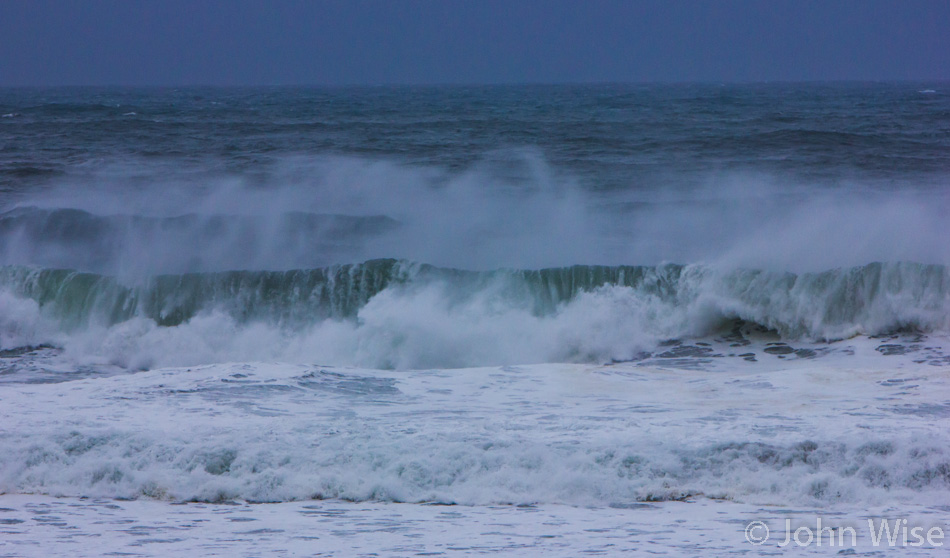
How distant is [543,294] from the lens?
10.9 metres

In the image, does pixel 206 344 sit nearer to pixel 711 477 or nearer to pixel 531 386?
pixel 531 386

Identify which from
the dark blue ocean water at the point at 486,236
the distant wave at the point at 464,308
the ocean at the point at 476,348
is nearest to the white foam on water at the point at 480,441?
the ocean at the point at 476,348

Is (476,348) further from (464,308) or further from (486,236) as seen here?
(486,236)

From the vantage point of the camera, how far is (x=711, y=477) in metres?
5.61

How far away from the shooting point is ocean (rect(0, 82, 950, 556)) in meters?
5.27

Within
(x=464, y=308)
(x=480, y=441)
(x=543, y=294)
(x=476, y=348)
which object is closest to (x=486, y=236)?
(x=543, y=294)

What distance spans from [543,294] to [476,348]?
148 cm

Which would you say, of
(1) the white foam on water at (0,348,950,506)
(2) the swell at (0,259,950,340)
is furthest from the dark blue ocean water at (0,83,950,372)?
(1) the white foam on water at (0,348,950,506)

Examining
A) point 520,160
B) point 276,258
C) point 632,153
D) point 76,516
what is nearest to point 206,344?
point 276,258

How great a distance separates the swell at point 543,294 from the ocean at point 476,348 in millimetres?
40

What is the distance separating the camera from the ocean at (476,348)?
5.27m

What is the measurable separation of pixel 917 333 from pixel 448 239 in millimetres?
6318

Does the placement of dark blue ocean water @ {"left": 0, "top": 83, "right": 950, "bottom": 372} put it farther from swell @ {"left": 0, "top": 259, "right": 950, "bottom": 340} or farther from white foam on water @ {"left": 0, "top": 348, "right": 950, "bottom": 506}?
white foam on water @ {"left": 0, "top": 348, "right": 950, "bottom": 506}

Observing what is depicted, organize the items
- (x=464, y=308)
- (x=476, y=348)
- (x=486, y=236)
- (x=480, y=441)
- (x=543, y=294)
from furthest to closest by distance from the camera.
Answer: (x=486, y=236), (x=543, y=294), (x=464, y=308), (x=476, y=348), (x=480, y=441)
